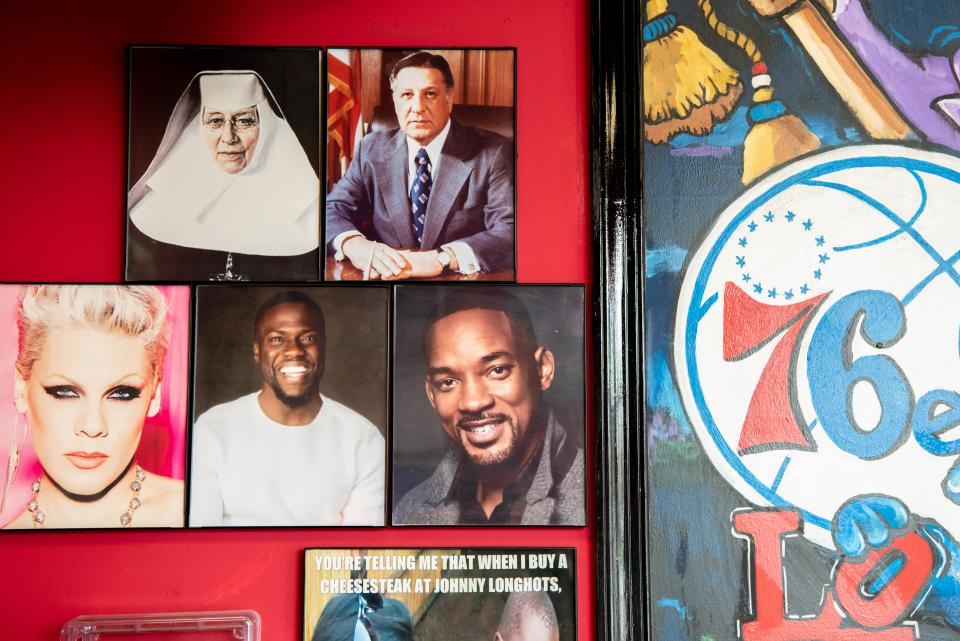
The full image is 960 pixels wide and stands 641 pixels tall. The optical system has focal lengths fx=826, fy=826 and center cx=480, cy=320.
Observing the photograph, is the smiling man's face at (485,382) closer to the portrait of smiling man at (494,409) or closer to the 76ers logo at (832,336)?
the portrait of smiling man at (494,409)

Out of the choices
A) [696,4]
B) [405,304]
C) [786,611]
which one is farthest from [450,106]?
[786,611]

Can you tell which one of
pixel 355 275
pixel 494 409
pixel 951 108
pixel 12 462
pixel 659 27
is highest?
pixel 659 27

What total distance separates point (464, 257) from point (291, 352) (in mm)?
475

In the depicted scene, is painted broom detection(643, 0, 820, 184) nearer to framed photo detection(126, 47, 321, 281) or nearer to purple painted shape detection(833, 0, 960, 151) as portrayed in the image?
purple painted shape detection(833, 0, 960, 151)

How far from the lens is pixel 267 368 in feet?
6.48

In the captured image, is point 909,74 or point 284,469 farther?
point 909,74

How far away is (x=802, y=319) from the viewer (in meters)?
2.01

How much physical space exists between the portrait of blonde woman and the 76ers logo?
123 cm

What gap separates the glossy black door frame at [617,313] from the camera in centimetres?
193

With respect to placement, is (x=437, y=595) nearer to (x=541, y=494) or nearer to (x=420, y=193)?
(x=541, y=494)

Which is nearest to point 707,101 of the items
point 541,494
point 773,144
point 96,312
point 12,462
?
point 773,144

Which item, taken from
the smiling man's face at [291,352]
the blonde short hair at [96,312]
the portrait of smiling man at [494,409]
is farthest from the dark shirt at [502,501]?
the blonde short hair at [96,312]

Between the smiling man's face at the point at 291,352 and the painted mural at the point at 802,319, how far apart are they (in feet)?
2.62

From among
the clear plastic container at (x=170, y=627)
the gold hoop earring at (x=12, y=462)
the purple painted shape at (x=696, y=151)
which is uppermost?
the purple painted shape at (x=696, y=151)
